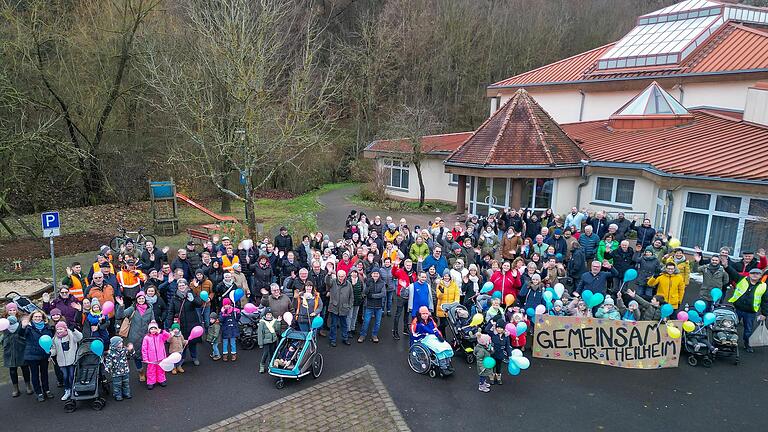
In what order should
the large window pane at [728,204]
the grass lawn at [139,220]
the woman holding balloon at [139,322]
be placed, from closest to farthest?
the woman holding balloon at [139,322], the grass lawn at [139,220], the large window pane at [728,204]

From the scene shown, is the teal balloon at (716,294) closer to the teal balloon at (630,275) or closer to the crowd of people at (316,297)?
the crowd of people at (316,297)

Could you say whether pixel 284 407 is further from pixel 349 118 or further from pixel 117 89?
pixel 349 118

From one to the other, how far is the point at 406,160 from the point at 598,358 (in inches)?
769

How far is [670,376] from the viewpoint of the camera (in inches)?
370

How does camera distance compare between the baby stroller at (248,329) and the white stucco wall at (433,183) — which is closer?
the baby stroller at (248,329)

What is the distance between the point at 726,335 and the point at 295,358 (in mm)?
8371

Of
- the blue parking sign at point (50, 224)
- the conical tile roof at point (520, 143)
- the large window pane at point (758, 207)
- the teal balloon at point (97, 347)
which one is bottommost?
the teal balloon at point (97, 347)

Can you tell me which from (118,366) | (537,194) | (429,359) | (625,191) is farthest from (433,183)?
(118,366)

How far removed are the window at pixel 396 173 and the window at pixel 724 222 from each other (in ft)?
52.0

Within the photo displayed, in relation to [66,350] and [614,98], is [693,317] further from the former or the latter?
[614,98]

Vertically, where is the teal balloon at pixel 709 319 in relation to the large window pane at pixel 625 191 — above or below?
below

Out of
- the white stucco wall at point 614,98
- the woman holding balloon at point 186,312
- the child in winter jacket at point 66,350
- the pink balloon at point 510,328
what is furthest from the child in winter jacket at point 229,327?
the white stucco wall at point 614,98

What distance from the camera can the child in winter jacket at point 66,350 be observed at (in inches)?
322

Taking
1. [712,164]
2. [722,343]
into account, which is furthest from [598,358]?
[712,164]
